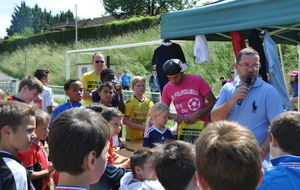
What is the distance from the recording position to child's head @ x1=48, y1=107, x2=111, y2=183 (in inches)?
58.8

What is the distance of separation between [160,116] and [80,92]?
4.27ft

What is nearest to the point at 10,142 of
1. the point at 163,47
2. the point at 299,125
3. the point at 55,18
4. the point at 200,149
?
the point at 200,149

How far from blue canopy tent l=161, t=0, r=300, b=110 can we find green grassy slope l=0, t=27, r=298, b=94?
1323 cm

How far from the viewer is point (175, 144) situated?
82.4 inches

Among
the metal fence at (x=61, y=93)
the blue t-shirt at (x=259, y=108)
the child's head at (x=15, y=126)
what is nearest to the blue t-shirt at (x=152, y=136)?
the blue t-shirt at (x=259, y=108)

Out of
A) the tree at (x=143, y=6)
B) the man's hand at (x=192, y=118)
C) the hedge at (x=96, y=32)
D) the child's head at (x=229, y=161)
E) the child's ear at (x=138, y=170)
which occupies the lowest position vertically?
the child's ear at (x=138, y=170)

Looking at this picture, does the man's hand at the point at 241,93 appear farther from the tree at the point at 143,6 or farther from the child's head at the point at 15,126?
the tree at the point at 143,6

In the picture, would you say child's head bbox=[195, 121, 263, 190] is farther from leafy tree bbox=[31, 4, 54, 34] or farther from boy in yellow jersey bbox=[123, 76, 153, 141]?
leafy tree bbox=[31, 4, 54, 34]

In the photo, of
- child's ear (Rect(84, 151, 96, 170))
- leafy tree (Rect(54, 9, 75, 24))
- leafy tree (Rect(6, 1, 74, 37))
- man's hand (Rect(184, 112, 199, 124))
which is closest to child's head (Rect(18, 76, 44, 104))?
man's hand (Rect(184, 112, 199, 124))

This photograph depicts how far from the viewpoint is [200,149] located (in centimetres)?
139

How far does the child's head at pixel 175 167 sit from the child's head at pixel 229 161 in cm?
54

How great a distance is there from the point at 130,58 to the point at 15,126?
25534 mm

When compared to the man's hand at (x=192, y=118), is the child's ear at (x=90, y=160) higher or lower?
higher

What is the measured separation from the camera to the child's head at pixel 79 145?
149cm
